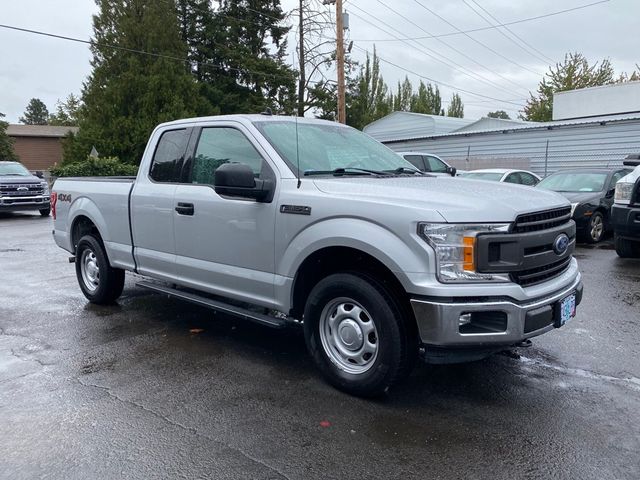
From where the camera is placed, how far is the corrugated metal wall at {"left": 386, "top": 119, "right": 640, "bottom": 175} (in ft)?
61.0

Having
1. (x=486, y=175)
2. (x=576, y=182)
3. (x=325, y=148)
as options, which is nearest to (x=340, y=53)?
(x=486, y=175)

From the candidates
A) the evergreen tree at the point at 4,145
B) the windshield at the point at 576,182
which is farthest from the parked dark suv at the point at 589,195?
the evergreen tree at the point at 4,145

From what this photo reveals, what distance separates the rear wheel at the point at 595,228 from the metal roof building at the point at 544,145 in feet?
25.9

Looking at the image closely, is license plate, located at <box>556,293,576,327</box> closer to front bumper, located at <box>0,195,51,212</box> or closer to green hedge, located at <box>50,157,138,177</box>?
front bumper, located at <box>0,195,51,212</box>

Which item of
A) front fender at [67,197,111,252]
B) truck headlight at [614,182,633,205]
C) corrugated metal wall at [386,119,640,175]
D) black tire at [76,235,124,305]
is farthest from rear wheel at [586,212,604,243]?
front fender at [67,197,111,252]

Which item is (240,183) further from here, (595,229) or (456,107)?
(456,107)

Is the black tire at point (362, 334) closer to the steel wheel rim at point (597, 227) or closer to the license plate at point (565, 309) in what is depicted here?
the license plate at point (565, 309)

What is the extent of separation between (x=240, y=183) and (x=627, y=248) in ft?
25.6

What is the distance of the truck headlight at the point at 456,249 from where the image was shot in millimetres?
3430

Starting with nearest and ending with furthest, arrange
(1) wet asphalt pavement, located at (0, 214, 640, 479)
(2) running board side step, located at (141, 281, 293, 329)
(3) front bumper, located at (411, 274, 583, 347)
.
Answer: (1) wet asphalt pavement, located at (0, 214, 640, 479) < (3) front bumper, located at (411, 274, 583, 347) < (2) running board side step, located at (141, 281, 293, 329)

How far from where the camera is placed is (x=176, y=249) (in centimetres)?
529

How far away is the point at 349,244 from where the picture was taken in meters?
3.80

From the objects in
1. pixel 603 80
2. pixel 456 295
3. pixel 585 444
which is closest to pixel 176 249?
pixel 456 295

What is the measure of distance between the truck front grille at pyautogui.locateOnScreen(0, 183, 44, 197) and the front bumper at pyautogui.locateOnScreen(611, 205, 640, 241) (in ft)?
56.2
